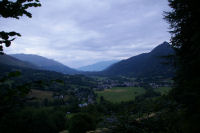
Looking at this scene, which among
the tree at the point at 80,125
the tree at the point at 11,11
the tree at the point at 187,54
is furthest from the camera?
the tree at the point at 80,125

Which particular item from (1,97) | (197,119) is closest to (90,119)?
(197,119)

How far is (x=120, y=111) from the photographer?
4.12 metres

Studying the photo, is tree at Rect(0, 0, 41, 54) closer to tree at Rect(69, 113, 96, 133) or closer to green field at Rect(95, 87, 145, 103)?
tree at Rect(69, 113, 96, 133)

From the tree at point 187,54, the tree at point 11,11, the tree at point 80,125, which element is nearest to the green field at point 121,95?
the tree at point 80,125

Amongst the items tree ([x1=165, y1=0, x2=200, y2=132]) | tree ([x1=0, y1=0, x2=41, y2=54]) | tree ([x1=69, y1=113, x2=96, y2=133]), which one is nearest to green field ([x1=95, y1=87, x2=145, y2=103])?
tree ([x1=69, y1=113, x2=96, y2=133])

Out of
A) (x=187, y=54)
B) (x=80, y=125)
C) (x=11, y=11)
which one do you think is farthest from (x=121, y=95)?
(x=11, y=11)

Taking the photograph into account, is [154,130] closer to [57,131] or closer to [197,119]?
[197,119]

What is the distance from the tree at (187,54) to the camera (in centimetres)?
488

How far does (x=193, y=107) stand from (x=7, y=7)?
22.0 feet

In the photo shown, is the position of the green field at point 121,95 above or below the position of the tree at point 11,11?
below

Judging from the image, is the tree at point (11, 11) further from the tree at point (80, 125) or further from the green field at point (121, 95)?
the green field at point (121, 95)

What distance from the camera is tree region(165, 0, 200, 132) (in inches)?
192

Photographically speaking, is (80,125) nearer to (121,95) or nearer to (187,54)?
(187,54)

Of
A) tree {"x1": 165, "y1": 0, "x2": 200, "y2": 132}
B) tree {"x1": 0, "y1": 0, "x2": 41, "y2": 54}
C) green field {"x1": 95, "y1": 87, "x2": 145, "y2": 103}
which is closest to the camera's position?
tree {"x1": 0, "y1": 0, "x2": 41, "y2": 54}
